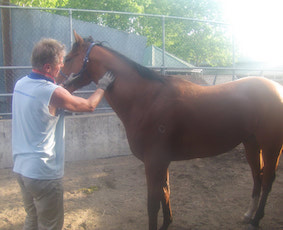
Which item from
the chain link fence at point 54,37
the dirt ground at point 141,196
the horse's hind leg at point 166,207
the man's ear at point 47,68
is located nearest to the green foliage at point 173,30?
the chain link fence at point 54,37

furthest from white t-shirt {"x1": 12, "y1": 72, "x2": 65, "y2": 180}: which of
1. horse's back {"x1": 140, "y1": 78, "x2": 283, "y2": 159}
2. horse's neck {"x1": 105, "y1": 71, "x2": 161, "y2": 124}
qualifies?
horse's back {"x1": 140, "y1": 78, "x2": 283, "y2": 159}

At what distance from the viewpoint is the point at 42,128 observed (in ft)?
5.74

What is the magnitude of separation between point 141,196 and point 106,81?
82.3 inches

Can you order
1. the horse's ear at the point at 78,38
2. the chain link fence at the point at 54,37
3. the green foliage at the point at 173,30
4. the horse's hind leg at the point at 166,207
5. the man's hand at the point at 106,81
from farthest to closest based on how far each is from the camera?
the green foliage at the point at 173,30, the chain link fence at the point at 54,37, the horse's hind leg at the point at 166,207, the horse's ear at the point at 78,38, the man's hand at the point at 106,81

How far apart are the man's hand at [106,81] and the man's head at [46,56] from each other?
0.44m

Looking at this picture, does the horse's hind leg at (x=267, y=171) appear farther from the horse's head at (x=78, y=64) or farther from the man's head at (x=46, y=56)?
the man's head at (x=46, y=56)

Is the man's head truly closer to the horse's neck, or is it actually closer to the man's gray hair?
the man's gray hair

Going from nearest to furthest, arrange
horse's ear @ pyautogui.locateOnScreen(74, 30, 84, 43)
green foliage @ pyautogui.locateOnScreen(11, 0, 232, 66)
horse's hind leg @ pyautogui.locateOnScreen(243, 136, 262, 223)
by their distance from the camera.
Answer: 1. horse's ear @ pyautogui.locateOnScreen(74, 30, 84, 43)
2. horse's hind leg @ pyautogui.locateOnScreen(243, 136, 262, 223)
3. green foliage @ pyautogui.locateOnScreen(11, 0, 232, 66)

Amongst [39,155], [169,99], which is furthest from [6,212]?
[169,99]

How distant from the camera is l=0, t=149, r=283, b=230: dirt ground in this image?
290cm

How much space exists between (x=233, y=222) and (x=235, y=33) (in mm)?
5761

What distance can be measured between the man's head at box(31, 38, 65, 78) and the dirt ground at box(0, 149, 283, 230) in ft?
6.31

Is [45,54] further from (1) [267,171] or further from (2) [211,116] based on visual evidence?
(1) [267,171]

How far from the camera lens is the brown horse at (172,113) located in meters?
2.40
